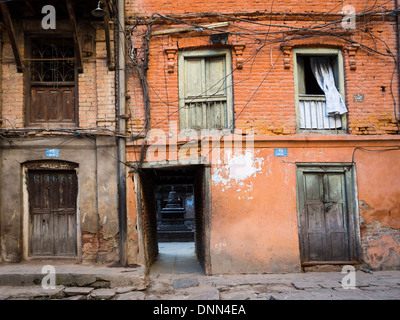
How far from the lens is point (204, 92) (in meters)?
8.12

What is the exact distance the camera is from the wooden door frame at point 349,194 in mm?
7762

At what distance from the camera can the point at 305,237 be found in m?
7.84

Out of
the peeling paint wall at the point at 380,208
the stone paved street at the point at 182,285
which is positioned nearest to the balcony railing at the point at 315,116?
the peeling paint wall at the point at 380,208

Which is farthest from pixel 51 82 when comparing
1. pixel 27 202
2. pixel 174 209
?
pixel 174 209

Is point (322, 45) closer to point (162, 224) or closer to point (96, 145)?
point (96, 145)

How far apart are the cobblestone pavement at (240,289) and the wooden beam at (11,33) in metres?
4.65

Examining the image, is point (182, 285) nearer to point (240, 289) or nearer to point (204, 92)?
point (240, 289)

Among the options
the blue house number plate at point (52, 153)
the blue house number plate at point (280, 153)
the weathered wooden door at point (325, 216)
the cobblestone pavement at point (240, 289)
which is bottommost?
the cobblestone pavement at point (240, 289)

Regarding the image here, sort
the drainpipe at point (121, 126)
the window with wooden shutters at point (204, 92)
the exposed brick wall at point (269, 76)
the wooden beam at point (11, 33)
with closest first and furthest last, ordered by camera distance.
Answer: the wooden beam at point (11, 33), the drainpipe at point (121, 126), the exposed brick wall at point (269, 76), the window with wooden shutters at point (204, 92)

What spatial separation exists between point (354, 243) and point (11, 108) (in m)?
8.18

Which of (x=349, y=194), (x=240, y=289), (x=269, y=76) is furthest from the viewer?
(x=269, y=76)

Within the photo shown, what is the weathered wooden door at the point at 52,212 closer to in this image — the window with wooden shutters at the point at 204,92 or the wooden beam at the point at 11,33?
the wooden beam at the point at 11,33

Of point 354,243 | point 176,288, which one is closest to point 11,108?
point 176,288

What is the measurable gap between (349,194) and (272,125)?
7.62 feet
